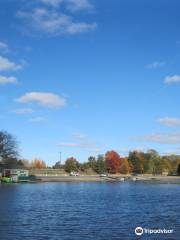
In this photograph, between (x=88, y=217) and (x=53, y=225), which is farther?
(x=88, y=217)

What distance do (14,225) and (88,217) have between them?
11.0 meters

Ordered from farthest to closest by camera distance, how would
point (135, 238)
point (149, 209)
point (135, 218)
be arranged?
point (149, 209), point (135, 218), point (135, 238)

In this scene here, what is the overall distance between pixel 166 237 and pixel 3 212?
26.5 metres

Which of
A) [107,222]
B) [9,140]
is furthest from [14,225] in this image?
[9,140]

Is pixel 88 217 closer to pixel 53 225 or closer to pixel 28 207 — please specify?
pixel 53 225

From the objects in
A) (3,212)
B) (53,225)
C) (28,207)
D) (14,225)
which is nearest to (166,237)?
(53,225)

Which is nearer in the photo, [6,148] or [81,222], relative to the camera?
[81,222]

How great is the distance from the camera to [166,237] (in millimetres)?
40969

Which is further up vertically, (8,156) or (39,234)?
(8,156)

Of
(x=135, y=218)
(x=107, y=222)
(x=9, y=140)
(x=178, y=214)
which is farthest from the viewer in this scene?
(x=9, y=140)

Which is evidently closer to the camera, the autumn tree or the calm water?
the calm water

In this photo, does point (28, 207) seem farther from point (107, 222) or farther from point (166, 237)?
point (166, 237)

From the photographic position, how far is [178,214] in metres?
60.3

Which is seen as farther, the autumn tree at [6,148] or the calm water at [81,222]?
the autumn tree at [6,148]
